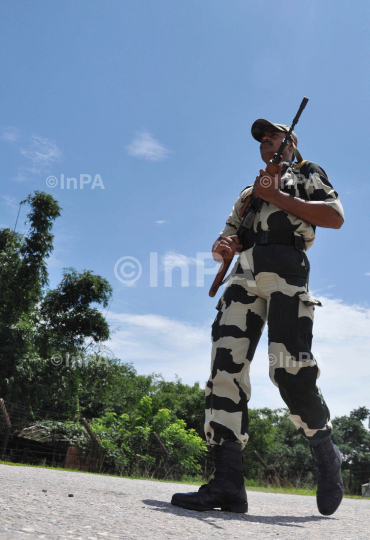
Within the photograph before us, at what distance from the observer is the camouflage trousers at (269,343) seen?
2166mm

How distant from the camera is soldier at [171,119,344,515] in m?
2.16

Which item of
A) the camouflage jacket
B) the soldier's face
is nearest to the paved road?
the camouflage jacket

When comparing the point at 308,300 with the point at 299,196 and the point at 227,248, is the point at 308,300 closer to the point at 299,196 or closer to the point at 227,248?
the point at 227,248

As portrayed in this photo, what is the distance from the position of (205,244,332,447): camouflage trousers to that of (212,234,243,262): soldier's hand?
0.16 m

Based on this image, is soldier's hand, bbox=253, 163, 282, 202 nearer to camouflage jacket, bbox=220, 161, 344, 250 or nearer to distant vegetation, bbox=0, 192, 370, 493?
camouflage jacket, bbox=220, 161, 344, 250

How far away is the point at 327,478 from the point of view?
2.20 metres

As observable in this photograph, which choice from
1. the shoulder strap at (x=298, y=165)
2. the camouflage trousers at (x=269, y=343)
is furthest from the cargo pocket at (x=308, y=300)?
the shoulder strap at (x=298, y=165)

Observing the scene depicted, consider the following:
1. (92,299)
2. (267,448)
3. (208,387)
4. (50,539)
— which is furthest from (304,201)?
(267,448)

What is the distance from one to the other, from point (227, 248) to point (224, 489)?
124 centimetres

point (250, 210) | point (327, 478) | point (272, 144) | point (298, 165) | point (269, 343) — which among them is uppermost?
point (272, 144)

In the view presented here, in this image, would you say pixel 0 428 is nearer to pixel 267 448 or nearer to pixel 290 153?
pixel 290 153

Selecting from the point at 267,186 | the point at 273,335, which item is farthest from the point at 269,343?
the point at 267,186

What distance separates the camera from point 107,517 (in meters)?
1.45

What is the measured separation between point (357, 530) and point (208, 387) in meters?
0.88
